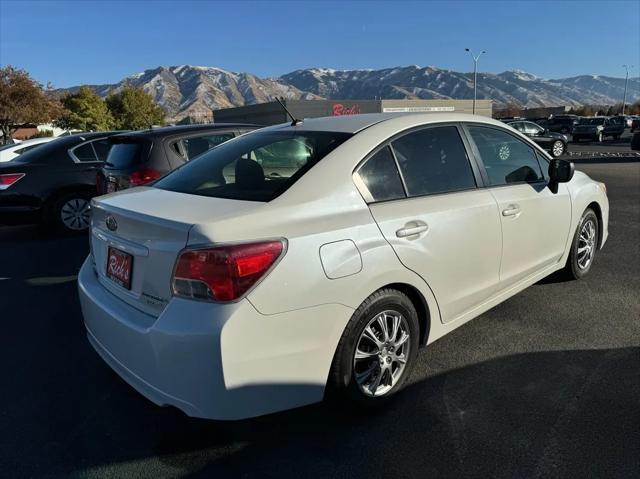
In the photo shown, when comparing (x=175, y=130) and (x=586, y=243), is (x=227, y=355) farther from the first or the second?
(x=175, y=130)

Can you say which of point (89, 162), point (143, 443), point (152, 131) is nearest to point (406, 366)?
point (143, 443)

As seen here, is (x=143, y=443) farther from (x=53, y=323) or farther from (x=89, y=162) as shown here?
(x=89, y=162)

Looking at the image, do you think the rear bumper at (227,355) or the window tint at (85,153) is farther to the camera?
the window tint at (85,153)

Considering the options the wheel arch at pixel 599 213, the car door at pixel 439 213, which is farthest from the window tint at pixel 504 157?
the wheel arch at pixel 599 213

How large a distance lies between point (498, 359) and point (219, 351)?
2.10 meters

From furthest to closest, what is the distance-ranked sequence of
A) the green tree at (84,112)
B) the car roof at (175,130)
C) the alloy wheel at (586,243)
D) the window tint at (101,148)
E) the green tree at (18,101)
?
the green tree at (84,112), the green tree at (18,101), the window tint at (101,148), the car roof at (175,130), the alloy wheel at (586,243)

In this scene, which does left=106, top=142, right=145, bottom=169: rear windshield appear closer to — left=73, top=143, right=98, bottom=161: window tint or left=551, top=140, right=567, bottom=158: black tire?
left=73, top=143, right=98, bottom=161: window tint

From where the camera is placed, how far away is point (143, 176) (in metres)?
5.76

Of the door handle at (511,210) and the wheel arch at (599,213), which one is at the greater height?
the door handle at (511,210)

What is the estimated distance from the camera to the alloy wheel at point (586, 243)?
4.70 meters

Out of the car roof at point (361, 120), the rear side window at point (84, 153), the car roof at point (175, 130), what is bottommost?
the rear side window at point (84, 153)

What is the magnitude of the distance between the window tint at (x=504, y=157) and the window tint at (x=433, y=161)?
241mm

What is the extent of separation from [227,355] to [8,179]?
260 inches

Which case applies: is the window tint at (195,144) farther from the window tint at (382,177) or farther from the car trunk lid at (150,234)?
the window tint at (382,177)
